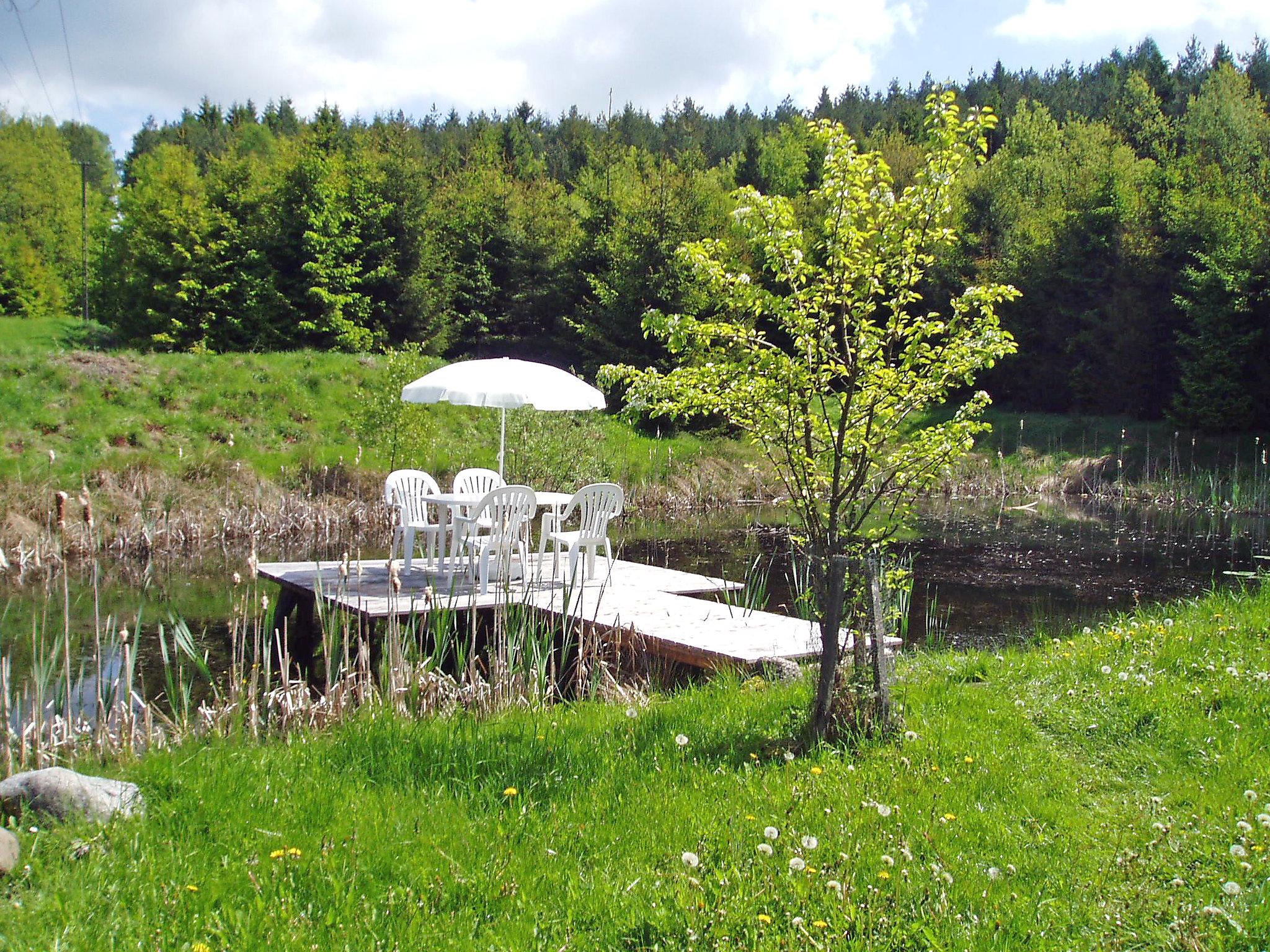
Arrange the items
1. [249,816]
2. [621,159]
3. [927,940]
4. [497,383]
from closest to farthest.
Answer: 1. [927,940]
2. [249,816]
3. [497,383]
4. [621,159]

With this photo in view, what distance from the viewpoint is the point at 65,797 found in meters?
3.48

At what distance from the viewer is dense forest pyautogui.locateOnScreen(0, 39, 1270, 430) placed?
25094mm

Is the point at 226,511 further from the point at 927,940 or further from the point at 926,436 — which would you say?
the point at 927,940

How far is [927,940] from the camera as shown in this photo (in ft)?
9.23

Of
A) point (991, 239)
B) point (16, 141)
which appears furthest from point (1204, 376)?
point (16, 141)

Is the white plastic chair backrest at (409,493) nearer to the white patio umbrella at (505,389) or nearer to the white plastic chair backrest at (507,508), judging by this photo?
the white patio umbrella at (505,389)

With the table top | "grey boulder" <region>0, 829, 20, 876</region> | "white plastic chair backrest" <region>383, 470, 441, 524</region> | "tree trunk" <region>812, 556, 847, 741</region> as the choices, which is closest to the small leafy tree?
"tree trunk" <region>812, 556, 847, 741</region>

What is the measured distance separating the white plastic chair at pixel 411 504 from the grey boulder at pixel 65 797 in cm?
609

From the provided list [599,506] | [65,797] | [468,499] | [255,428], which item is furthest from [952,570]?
[255,428]

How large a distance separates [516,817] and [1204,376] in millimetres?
25884

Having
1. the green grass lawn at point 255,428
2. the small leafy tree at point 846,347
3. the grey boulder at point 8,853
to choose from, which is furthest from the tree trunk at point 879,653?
the green grass lawn at point 255,428

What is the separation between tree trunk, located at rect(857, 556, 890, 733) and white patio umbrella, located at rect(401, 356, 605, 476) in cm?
494

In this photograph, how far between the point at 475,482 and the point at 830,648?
7.27 m

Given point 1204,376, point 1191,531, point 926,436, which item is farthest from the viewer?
point 1204,376
